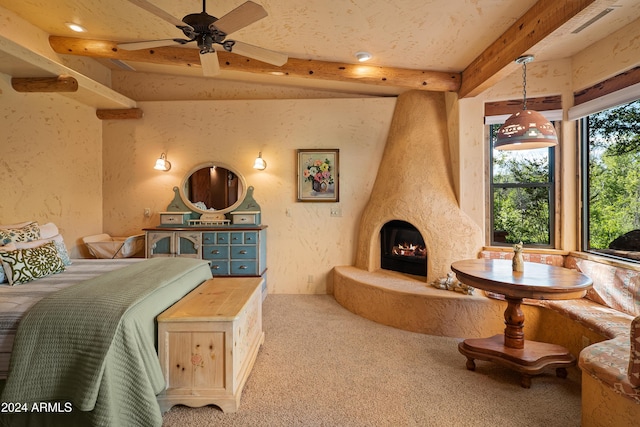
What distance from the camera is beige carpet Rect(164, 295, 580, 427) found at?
175 centimetres

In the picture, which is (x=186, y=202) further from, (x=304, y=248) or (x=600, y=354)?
(x=600, y=354)

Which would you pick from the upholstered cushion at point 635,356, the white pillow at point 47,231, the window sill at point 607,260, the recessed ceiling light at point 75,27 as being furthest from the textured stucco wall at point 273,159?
the upholstered cushion at point 635,356

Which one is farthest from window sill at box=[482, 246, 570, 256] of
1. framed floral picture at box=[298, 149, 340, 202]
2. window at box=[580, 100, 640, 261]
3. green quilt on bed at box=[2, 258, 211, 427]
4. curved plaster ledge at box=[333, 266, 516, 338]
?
green quilt on bed at box=[2, 258, 211, 427]

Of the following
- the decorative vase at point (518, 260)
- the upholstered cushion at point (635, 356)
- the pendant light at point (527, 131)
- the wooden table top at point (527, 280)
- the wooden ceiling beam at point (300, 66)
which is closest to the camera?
the upholstered cushion at point (635, 356)

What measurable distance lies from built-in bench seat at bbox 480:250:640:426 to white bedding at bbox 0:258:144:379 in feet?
9.73

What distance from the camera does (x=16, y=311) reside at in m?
1.57

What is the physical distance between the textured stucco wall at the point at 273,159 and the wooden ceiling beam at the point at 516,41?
1.29 m

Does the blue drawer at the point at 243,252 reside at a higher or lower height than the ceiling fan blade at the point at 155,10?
lower

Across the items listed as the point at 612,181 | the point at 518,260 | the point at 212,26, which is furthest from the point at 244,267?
the point at 612,181

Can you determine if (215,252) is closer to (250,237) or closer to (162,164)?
(250,237)

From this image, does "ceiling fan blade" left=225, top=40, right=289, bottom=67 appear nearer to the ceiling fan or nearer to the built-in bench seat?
the ceiling fan

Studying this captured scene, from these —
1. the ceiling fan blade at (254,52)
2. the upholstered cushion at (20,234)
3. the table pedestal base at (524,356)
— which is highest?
the ceiling fan blade at (254,52)

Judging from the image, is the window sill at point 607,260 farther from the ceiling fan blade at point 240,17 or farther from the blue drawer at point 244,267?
the blue drawer at point 244,267

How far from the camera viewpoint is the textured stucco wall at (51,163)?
9.79 feet
